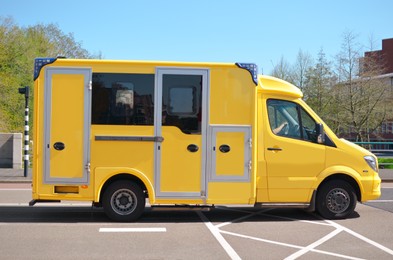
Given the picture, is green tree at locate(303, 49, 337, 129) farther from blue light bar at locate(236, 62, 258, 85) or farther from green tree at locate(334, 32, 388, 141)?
blue light bar at locate(236, 62, 258, 85)

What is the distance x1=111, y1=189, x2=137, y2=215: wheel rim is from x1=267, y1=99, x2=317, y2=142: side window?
287cm

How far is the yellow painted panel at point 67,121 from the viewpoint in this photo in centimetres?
838

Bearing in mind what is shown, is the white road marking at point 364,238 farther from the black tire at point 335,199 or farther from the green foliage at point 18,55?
the green foliage at point 18,55

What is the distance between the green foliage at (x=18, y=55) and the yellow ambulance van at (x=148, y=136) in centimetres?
2429

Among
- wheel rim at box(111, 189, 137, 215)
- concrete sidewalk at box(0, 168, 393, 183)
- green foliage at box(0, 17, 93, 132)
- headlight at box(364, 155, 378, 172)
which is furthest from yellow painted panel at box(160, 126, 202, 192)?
green foliage at box(0, 17, 93, 132)

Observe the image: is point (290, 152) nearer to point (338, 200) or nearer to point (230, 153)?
point (230, 153)

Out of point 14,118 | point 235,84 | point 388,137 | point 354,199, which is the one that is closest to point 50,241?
point 235,84

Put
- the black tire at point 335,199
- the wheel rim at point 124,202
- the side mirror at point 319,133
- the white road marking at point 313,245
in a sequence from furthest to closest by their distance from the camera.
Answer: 1. the black tire at point 335,199
2. the side mirror at point 319,133
3. the wheel rim at point 124,202
4. the white road marking at point 313,245

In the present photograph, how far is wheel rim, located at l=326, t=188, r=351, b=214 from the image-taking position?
358 inches

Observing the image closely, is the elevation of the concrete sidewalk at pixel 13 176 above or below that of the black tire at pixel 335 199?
below

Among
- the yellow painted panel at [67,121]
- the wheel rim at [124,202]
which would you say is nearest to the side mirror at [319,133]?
the wheel rim at [124,202]

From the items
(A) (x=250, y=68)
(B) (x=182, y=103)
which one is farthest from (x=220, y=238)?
(A) (x=250, y=68)

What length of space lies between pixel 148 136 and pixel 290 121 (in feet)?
8.76

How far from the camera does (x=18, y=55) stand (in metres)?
37.6
